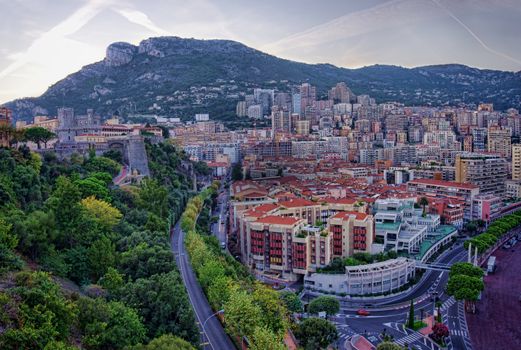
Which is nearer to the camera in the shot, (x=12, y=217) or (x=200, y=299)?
(x=12, y=217)

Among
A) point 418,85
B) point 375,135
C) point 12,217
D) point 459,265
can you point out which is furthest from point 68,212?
point 418,85

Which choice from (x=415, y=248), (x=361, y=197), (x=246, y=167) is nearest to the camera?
(x=415, y=248)

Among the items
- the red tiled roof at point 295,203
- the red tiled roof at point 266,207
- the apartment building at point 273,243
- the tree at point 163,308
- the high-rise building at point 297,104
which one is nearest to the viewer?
the tree at point 163,308

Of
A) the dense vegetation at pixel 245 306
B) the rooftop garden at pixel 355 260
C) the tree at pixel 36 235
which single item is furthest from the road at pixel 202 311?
the rooftop garden at pixel 355 260

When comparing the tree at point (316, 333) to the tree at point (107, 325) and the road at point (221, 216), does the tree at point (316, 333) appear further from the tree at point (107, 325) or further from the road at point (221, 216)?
the road at point (221, 216)

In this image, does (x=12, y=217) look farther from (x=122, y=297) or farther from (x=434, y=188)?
(x=434, y=188)

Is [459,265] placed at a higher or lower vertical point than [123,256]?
lower

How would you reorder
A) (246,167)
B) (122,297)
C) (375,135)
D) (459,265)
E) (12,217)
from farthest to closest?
(375,135) → (246,167) → (459,265) → (12,217) → (122,297)
